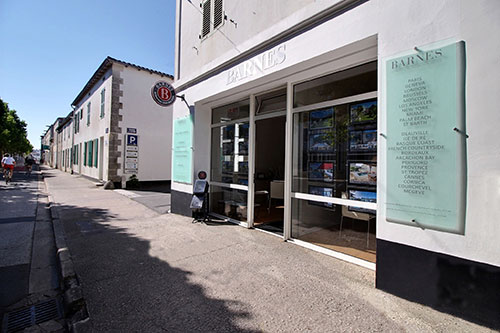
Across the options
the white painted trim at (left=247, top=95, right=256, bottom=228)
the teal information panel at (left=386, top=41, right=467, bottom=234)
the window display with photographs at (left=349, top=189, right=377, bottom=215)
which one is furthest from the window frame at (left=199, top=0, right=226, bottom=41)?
the window display with photographs at (left=349, top=189, right=377, bottom=215)

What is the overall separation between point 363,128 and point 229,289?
8.78ft

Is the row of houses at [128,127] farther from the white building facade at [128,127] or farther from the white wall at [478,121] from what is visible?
the white wall at [478,121]

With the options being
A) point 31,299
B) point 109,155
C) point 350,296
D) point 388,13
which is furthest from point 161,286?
point 109,155

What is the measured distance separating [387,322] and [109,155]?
497 inches

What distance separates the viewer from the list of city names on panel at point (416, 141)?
230 centimetres

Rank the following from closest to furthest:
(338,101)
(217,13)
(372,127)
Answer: (372,127)
(338,101)
(217,13)

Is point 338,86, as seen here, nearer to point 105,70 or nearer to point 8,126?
point 105,70

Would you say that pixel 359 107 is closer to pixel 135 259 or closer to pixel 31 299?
pixel 135 259

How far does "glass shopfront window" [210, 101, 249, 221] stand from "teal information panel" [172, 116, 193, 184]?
1.87ft

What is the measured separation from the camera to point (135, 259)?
351 cm

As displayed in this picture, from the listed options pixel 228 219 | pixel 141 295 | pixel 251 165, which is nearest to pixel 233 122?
pixel 251 165

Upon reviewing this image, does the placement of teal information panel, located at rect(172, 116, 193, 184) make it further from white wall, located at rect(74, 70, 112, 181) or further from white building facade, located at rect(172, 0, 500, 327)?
white wall, located at rect(74, 70, 112, 181)

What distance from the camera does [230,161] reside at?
18.6 ft

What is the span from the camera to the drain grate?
2205mm
